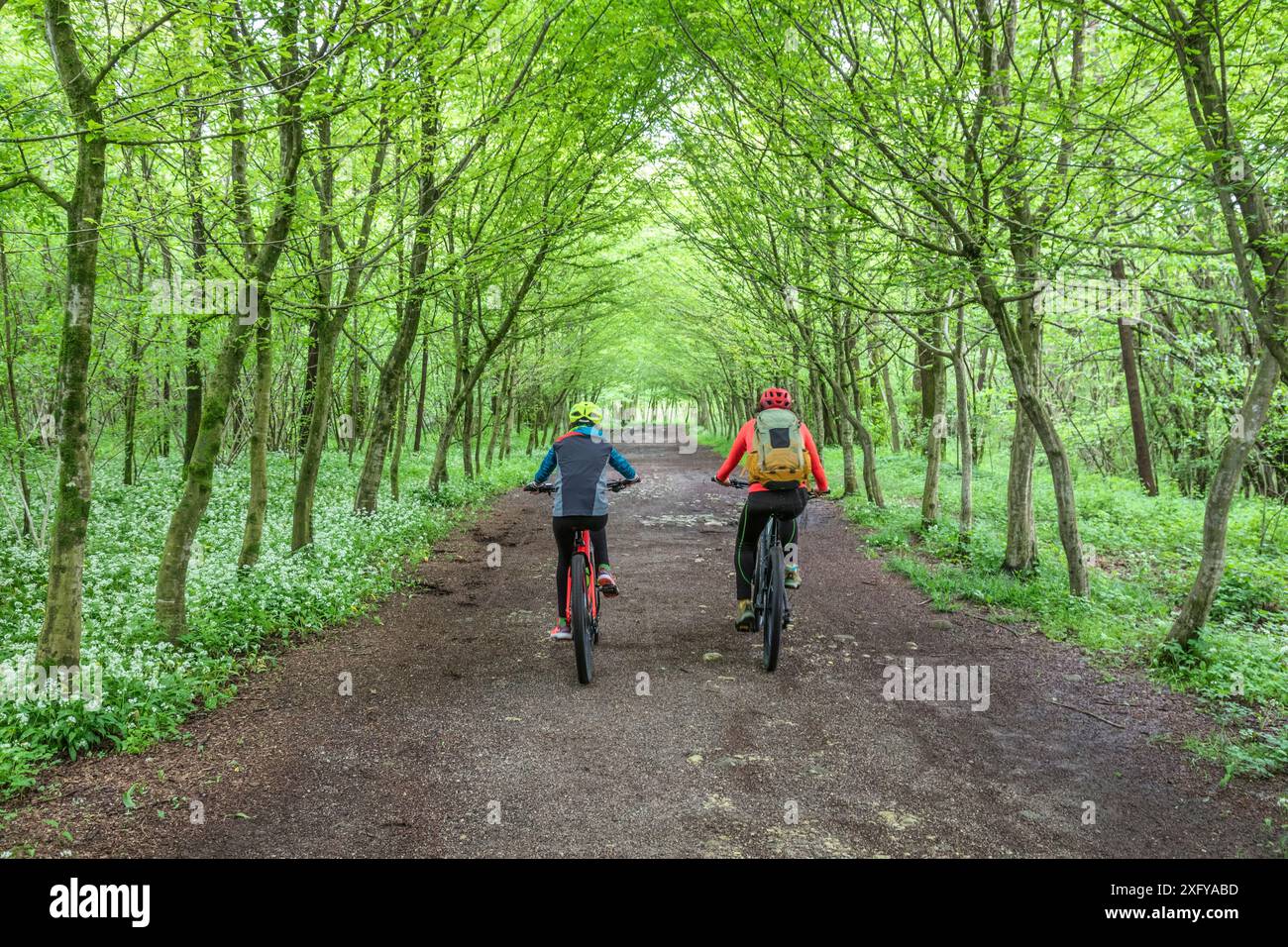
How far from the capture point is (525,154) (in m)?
10.5

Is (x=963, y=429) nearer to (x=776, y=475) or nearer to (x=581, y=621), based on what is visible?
(x=776, y=475)

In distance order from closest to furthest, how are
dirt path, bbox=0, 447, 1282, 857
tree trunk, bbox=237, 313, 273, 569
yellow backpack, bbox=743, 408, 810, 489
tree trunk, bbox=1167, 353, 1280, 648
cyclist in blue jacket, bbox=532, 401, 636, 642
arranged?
dirt path, bbox=0, 447, 1282, 857 < tree trunk, bbox=1167, 353, 1280, 648 < cyclist in blue jacket, bbox=532, 401, 636, 642 < yellow backpack, bbox=743, 408, 810, 489 < tree trunk, bbox=237, 313, 273, 569

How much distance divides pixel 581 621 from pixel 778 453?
2.29 metres

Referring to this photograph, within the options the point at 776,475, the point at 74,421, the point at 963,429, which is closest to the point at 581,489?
the point at 776,475

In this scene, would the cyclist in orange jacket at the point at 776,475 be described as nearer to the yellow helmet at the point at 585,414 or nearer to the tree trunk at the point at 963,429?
the yellow helmet at the point at 585,414

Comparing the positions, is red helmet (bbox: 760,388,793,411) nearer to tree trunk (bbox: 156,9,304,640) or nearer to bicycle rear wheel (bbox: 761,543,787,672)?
bicycle rear wheel (bbox: 761,543,787,672)

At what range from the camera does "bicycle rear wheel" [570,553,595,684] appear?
5.81 meters

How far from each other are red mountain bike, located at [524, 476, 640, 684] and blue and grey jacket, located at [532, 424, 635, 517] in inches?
7.9

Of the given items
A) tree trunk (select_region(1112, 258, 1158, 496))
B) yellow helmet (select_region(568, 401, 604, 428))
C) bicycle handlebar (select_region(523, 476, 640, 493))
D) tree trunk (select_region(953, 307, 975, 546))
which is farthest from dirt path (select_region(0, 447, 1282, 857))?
tree trunk (select_region(1112, 258, 1158, 496))

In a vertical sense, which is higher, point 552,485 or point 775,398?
point 775,398

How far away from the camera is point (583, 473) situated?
627 centimetres

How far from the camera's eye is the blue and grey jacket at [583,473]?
623 centimetres

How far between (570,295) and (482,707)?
16361 millimetres

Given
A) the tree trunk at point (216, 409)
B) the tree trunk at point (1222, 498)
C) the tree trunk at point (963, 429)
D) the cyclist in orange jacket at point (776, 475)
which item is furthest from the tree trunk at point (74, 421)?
the tree trunk at point (963, 429)
